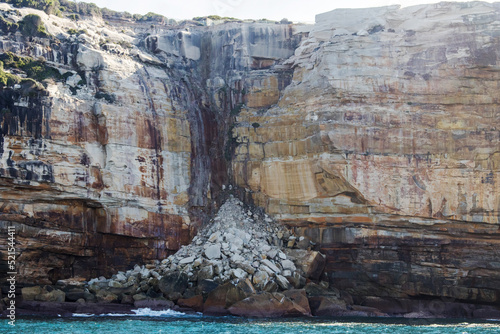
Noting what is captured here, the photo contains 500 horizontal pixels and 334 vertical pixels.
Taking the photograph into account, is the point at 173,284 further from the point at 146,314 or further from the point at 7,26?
the point at 7,26

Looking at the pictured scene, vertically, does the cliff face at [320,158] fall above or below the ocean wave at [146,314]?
above

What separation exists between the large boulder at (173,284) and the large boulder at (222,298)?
1687 millimetres

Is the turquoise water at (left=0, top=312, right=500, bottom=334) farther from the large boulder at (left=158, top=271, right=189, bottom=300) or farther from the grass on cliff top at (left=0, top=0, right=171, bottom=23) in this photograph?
the grass on cliff top at (left=0, top=0, right=171, bottom=23)

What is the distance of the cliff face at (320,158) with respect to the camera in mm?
28438

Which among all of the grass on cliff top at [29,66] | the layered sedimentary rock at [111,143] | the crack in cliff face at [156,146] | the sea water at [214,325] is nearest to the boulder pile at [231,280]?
the sea water at [214,325]

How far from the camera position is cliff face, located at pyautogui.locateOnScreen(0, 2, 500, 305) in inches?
1120

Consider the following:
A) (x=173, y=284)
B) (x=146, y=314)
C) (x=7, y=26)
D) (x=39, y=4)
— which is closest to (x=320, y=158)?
(x=173, y=284)

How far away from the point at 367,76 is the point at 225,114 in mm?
9661

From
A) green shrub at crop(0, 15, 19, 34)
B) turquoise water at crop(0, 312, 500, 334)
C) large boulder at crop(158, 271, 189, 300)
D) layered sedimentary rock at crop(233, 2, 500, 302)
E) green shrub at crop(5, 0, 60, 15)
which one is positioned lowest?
turquoise water at crop(0, 312, 500, 334)

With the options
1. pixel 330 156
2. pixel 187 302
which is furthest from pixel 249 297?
pixel 330 156

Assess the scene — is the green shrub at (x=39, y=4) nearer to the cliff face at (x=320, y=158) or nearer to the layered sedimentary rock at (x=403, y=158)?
the cliff face at (x=320, y=158)

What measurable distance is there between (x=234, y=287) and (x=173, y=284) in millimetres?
3309

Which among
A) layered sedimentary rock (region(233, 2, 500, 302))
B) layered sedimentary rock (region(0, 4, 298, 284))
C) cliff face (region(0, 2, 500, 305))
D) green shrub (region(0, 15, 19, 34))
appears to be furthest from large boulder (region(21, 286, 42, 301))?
green shrub (region(0, 15, 19, 34))

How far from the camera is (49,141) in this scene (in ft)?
91.9
